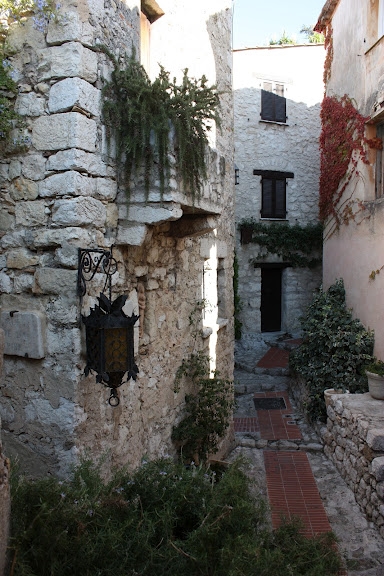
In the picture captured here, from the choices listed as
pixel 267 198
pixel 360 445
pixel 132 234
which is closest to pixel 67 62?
pixel 132 234

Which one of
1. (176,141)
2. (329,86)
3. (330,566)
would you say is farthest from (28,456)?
(329,86)

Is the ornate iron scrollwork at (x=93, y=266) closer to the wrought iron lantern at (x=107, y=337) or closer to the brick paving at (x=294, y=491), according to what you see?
the wrought iron lantern at (x=107, y=337)

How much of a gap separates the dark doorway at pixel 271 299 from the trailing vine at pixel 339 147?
3.58 metres

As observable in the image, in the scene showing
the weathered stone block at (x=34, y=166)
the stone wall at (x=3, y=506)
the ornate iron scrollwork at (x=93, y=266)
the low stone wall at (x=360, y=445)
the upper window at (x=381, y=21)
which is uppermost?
the upper window at (x=381, y=21)

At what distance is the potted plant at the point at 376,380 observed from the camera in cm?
705

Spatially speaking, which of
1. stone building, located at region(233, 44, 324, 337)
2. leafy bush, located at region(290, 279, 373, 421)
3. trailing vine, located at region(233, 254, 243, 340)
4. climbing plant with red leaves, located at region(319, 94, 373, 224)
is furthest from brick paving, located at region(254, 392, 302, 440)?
stone building, located at region(233, 44, 324, 337)

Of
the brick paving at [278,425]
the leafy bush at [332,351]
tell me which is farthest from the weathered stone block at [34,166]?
the brick paving at [278,425]

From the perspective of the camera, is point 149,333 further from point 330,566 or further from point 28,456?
point 330,566

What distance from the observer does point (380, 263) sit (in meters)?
7.88

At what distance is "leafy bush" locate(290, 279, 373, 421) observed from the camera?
8.18 metres

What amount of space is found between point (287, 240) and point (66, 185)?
11148 millimetres

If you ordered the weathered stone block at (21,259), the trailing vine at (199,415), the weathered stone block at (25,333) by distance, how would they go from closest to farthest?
the weathered stone block at (25,333)
the weathered stone block at (21,259)
the trailing vine at (199,415)

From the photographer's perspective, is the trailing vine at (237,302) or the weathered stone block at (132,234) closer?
the weathered stone block at (132,234)

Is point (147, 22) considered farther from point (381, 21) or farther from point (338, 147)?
point (338, 147)
